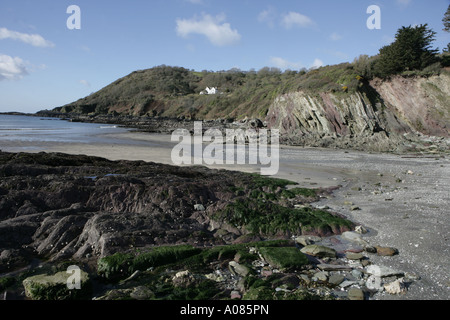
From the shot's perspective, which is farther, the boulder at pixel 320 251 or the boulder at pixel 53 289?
the boulder at pixel 320 251

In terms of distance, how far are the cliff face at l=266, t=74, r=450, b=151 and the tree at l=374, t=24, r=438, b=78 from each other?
1460 mm

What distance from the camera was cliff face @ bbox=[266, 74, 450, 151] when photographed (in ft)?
94.8

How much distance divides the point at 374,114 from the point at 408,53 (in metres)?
8.51

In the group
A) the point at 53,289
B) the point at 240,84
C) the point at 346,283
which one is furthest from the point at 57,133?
the point at 240,84

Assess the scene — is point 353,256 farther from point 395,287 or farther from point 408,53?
point 408,53

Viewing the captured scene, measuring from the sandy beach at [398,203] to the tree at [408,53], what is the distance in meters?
17.2

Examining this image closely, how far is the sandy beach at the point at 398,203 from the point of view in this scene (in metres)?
5.59

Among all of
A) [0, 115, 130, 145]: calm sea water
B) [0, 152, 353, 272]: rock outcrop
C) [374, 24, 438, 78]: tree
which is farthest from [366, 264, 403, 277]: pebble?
[374, 24, 438, 78]: tree

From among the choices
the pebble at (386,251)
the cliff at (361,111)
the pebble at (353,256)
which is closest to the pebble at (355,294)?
the pebble at (353,256)

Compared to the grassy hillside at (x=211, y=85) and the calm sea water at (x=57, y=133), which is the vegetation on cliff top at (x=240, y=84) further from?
the calm sea water at (x=57, y=133)
